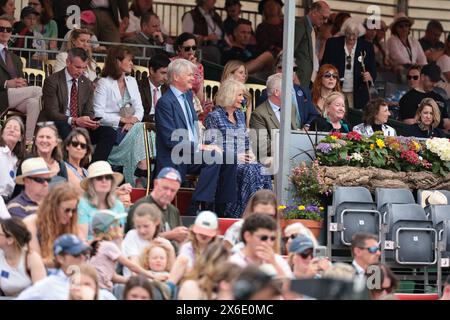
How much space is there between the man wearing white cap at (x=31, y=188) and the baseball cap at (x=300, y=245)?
7.19ft

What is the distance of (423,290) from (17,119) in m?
4.47

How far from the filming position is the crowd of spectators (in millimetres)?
12281

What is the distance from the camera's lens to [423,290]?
52.3 ft

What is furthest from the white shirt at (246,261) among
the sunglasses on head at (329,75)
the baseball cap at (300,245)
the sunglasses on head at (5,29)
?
Result: the sunglasses on head at (5,29)

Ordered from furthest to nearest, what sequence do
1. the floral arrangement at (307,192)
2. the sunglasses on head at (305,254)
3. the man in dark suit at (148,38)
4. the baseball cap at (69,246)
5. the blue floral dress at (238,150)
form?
the man in dark suit at (148,38) → the blue floral dress at (238,150) → the floral arrangement at (307,192) → the sunglasses on head at (305,254) → the baseball cap at (69,246)

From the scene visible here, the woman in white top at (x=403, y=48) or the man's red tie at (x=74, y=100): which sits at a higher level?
Result: the woman in white top at (x=403, y=48)

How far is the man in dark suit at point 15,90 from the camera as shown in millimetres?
17203

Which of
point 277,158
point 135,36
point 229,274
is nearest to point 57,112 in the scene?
point 277,158

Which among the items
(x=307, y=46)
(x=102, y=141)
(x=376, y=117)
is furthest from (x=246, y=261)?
(x=307, y=46)

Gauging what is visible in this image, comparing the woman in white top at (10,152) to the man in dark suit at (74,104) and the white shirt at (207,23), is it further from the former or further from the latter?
the white shirt at (207,23)

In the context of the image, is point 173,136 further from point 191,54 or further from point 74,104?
point 191,54

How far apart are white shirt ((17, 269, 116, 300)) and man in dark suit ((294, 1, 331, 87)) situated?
871cm

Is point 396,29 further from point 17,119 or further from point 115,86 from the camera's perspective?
point 17,119
